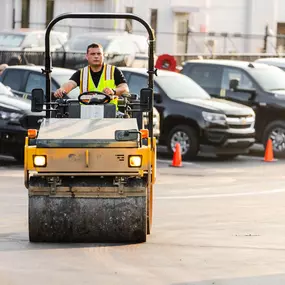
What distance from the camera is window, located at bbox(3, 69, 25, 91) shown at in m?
24.4

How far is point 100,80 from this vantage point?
44.5ft

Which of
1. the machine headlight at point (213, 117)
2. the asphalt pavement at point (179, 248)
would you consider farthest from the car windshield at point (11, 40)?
the asphalt pavement at point (179, 248)

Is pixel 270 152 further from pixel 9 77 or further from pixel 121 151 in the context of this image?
pixel 121 151

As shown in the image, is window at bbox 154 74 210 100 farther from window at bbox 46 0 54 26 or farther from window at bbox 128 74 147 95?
window at bbox 46 0 54 26

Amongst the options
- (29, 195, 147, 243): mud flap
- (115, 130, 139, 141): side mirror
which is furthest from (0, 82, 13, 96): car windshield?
→ (115, 130, 139, 141): side mirror

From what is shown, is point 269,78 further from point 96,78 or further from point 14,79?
point 96,78

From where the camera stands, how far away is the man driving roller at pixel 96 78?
13.5 m

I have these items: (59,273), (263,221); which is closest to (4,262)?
(59,273)

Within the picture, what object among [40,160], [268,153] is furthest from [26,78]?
[40,160]

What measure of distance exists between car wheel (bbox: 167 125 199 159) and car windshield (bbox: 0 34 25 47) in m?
17.5

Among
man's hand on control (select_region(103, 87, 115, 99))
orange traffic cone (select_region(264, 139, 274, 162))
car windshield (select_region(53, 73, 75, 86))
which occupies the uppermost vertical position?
man's hand on control (select_region(103, 87, 115, 99))

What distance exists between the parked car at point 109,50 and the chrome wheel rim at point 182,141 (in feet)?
37.5

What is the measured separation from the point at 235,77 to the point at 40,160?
14.4m

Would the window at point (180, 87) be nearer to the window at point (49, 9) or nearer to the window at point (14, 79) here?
the window at point (14, 79)
